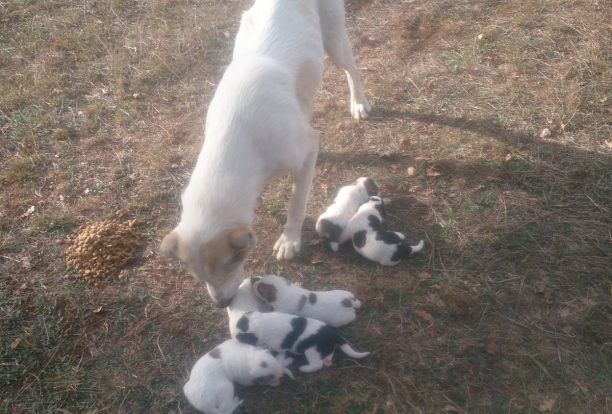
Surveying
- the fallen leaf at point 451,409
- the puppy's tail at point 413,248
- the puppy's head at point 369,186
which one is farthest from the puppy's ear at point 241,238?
the fallen leaf at point 451,409

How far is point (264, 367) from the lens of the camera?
10.7 feet

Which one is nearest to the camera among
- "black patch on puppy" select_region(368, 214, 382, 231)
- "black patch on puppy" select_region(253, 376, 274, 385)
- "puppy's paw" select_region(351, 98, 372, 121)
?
"black patch on puppy" select_region(253, 376, 274, 385)

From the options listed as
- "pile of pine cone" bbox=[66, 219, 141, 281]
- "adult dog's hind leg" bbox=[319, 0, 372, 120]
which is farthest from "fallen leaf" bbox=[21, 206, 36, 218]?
"adult dog's hind leg" bbox=[319, 0, 372, 120]

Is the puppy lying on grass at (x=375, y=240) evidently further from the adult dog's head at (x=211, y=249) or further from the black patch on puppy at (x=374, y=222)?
the adult dog's head at (x=211, y=249)

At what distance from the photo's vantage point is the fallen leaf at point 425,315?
3830mm

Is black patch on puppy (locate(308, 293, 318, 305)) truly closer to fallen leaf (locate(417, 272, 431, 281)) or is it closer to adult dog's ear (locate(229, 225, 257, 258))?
adult dog's ear (locate(229, 225, 257, 258))

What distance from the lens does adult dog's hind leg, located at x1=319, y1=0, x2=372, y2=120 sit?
5152 mm

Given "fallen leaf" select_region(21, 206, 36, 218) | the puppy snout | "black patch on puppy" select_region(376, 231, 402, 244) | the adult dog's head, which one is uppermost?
the adult dog's head

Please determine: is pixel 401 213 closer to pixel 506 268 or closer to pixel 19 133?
pixel 506 268

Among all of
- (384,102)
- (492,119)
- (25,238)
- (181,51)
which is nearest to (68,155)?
(25,238)

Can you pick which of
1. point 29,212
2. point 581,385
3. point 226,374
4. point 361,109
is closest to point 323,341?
point 226,374

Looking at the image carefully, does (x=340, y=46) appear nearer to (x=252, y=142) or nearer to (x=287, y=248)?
(x=252, y=142)

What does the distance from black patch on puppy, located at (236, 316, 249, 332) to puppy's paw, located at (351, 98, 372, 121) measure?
3.15 m

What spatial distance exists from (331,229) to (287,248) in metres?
0.48
